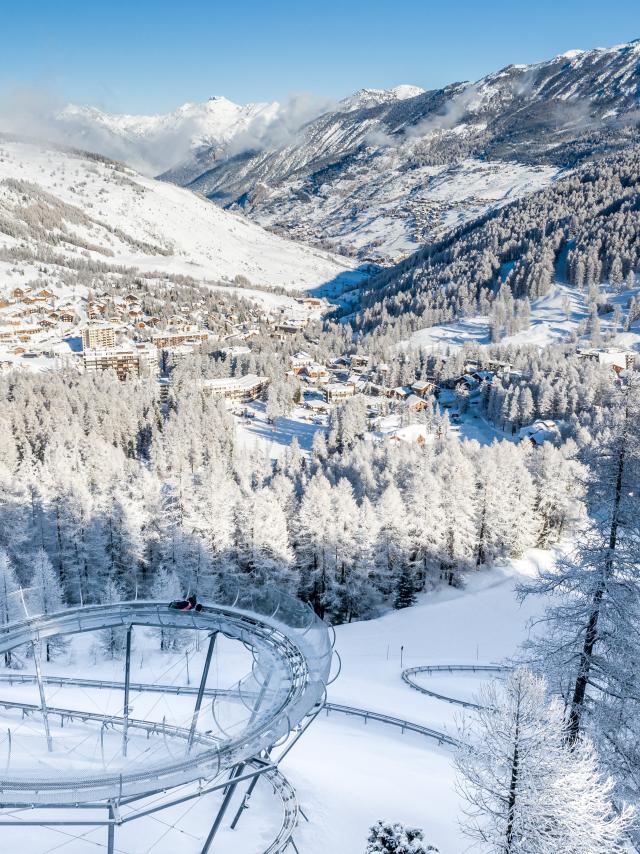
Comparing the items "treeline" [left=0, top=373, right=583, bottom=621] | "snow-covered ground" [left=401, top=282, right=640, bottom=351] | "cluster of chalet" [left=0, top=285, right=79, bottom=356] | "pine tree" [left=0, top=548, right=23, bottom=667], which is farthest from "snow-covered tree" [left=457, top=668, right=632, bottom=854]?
"cluster of chalet" [left=0, top=285, right=79, bottom=356]

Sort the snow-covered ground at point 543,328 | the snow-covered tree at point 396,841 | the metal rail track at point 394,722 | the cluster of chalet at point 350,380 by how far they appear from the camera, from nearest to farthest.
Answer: the snow-covered tree at point 396,841 < the metal rail track at point 394,722 < the cluster of chalet at point 350,380 < the snow-covered ground at point 543,328

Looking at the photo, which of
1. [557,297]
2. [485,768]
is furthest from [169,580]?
[557,297]

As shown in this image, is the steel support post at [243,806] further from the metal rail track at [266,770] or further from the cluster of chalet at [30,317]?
the cluster of chalet at [30,317]

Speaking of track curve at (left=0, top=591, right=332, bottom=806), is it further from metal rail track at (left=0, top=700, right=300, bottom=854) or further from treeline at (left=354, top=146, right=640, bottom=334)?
treeline at (left=354, top=146, right=640, bottom=334)

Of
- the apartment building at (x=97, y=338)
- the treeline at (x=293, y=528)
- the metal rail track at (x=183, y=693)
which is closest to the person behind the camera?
the metal rail track at (x=183, y=693)

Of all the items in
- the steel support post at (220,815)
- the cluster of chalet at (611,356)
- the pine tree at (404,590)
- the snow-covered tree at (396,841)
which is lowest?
the pine tree at (404,590)

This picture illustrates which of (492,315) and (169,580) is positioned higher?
(492,315)

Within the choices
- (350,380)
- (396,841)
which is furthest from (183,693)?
(350,380)

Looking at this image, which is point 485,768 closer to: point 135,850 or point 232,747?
point 232,747

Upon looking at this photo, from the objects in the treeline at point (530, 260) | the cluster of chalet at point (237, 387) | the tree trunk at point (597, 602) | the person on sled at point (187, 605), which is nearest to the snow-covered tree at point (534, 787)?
the tree trunk at point (597, 602)
